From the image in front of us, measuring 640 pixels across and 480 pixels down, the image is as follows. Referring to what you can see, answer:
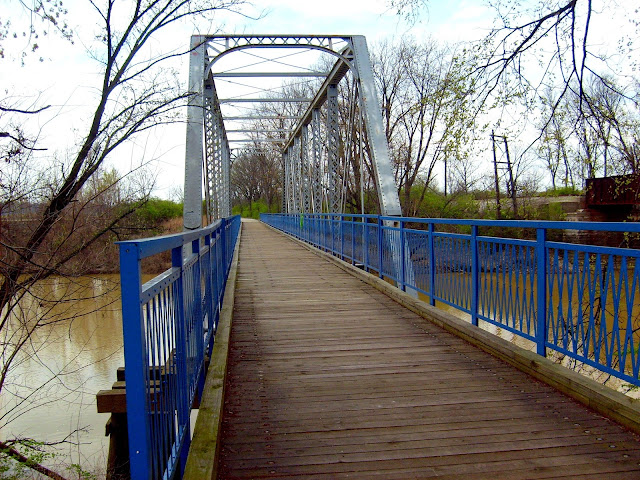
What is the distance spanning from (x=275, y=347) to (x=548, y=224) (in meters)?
2.51

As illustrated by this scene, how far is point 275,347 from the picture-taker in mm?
4840

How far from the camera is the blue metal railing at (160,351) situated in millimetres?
1729

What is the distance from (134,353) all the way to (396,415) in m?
1.90

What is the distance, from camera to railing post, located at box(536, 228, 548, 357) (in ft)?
12.3

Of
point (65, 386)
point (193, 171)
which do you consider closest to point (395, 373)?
point (65, 386)

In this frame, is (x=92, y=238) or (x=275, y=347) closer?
(x=275, y=347)

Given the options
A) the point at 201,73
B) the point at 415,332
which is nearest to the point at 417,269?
the point at 415,332

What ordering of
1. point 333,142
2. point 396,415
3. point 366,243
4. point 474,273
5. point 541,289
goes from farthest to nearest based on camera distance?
point 333,142 < point 366,243 < point 474,273 < point 541,289 < point 396,415

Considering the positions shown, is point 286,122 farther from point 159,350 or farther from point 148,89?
point 159,350

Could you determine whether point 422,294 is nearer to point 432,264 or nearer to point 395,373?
point 432,264

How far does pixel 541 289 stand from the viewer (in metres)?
3.78

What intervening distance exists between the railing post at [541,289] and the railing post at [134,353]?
2.89 m

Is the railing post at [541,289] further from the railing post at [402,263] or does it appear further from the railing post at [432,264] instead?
the railing post at [402,263]

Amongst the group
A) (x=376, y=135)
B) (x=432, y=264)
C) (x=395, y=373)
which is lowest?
(x=395, y=373)
